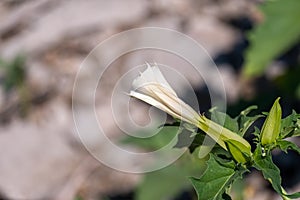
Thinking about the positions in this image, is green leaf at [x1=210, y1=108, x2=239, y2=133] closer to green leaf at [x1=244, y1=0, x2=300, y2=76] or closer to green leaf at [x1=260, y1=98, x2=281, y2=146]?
green leaf at [x1=260, y1=98, x2=281, y2=146]

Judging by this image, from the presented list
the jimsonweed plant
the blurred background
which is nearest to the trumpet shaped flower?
the jimsonweed plant

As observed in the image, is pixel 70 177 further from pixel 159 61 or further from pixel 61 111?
pixel 159 61

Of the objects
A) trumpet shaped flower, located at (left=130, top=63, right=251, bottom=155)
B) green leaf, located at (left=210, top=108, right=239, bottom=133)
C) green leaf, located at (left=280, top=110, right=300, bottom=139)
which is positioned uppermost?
trumpet shaped flower, located at (left=130, top=63, right=251, bottom=155)

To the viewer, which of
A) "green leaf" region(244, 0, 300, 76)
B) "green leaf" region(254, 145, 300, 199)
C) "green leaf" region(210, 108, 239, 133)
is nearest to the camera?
"green leaf" region(254, 145, 300, 199)

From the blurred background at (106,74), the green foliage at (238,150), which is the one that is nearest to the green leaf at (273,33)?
the blurred background at (106,74)

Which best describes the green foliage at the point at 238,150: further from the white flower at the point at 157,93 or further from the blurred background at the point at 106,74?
the blurred background at the point at 106,74

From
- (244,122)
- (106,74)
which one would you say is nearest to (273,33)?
(106,74)
